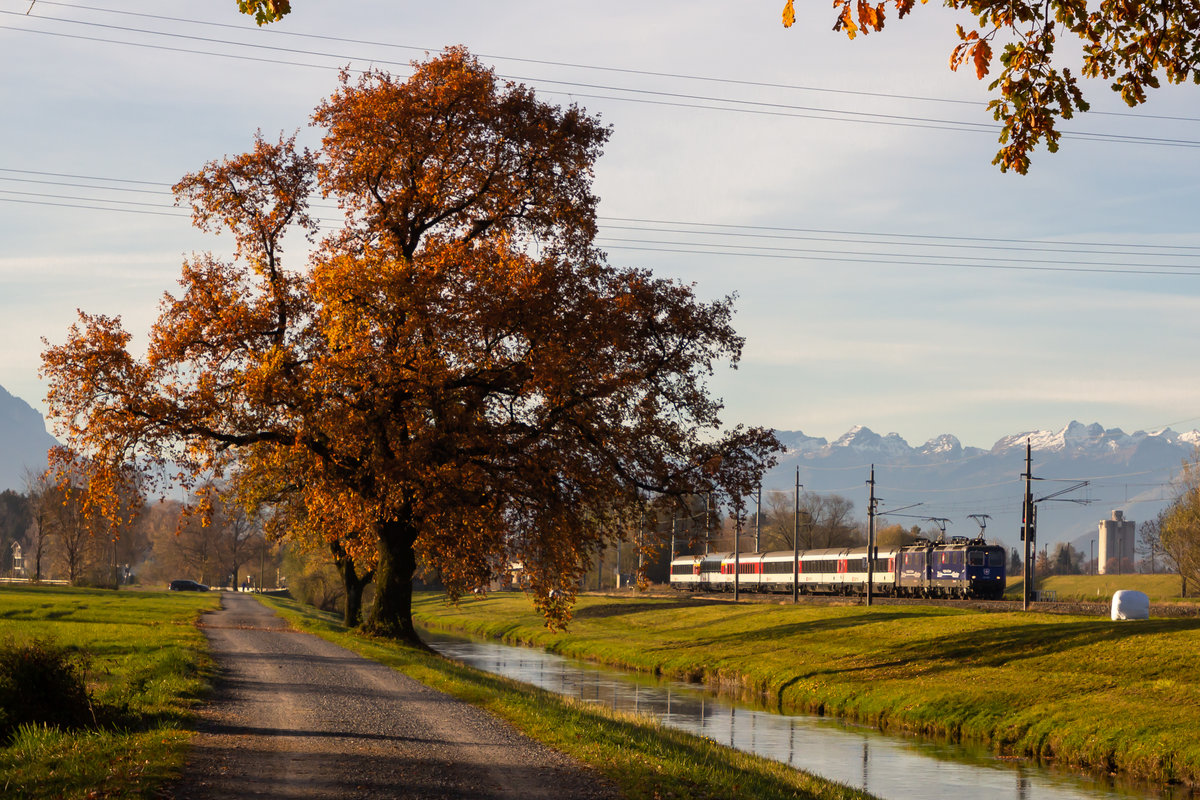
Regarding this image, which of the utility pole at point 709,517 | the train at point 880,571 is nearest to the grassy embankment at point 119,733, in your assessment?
the utility pole at point 709,517

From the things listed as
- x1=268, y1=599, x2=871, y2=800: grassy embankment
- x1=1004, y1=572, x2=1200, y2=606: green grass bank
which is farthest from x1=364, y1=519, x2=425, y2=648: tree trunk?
x1=1004, y1=572, x2=1200, y2=606: green grass bank

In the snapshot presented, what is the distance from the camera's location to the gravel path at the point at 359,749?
1221cm

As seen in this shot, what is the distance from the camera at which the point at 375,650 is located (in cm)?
3169

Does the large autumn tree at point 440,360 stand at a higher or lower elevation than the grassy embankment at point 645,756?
higher

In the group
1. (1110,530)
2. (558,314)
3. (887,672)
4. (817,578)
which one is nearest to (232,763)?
(558,314)

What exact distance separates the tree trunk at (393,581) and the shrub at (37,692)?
2209 centimetres

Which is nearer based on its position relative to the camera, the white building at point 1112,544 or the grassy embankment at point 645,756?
the grassy embankment at point 645,756

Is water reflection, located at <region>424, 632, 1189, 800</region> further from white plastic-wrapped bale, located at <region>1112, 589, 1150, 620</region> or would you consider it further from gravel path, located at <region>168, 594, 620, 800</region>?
white plastic-wrapped bale, located at <region>1112, 589, 1150, 620</region>

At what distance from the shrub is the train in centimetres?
5337

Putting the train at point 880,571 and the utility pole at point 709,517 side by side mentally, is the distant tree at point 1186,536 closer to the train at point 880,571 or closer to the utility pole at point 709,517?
the train at point 880,571

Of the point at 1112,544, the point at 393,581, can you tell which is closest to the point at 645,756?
the point at 393,581

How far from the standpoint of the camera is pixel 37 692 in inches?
583

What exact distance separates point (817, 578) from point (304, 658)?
225ft

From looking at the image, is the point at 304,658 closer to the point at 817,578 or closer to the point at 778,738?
the point at 778,738
